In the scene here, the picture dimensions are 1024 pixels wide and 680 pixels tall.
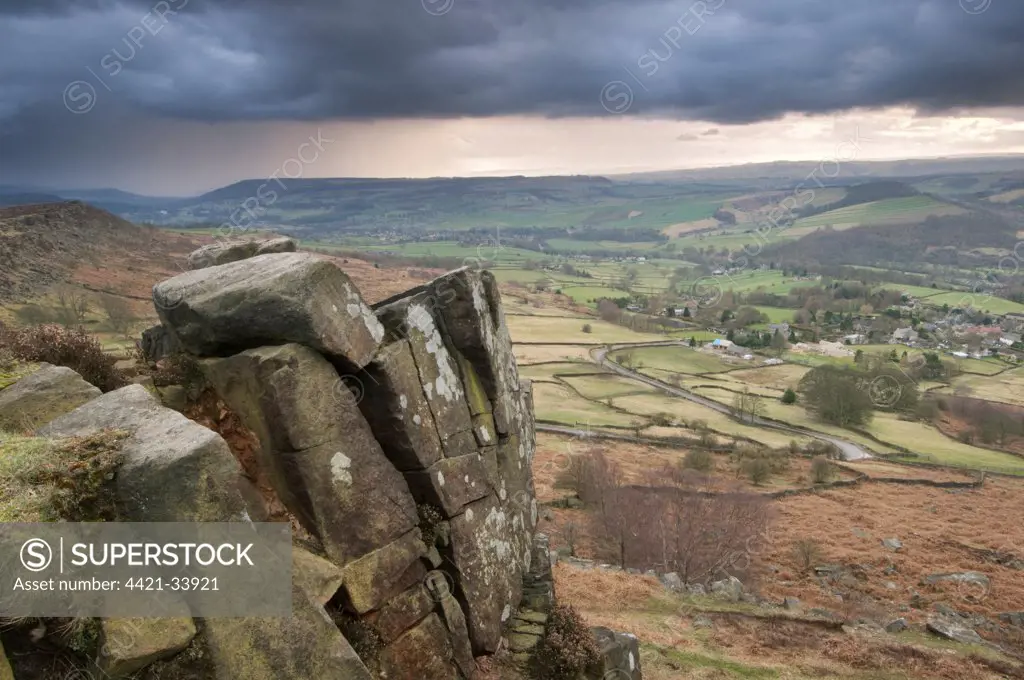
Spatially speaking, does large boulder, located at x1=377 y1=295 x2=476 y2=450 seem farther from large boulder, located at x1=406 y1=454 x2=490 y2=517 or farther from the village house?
the village house

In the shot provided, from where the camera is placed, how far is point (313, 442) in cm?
1170

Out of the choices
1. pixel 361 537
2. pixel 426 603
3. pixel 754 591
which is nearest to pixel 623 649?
pixel 426 603

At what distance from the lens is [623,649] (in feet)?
55.1

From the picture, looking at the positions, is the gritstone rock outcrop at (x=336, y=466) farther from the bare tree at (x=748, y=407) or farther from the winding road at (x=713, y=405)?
the bare tree at (x=748, y=407)

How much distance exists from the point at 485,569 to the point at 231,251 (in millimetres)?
10716

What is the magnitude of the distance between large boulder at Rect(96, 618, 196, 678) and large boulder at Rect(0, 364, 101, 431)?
4636 millimetres

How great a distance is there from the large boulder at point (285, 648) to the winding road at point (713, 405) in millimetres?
81789

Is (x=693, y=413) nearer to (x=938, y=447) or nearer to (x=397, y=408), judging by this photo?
(x=938, y=447)

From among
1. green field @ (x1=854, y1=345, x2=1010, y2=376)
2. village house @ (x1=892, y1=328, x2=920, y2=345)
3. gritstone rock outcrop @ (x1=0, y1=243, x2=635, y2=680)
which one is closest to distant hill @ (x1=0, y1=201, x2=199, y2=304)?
gritstone rock outcrop @ (x1=0, y1=243, x2=635, y2=680)

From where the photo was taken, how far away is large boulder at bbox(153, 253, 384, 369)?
11.8 metres

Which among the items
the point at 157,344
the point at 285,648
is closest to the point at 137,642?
the point at 285,648

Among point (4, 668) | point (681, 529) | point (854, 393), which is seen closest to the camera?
point (4, 668)

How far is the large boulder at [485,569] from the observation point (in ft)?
46.1

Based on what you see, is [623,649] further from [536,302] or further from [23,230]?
[536,302]
